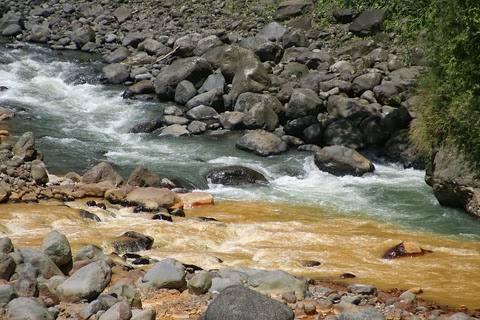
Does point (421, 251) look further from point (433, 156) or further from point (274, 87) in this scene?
point (274, 87)

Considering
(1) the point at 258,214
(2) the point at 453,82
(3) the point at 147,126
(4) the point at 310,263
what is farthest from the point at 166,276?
(3) the point at 147,126

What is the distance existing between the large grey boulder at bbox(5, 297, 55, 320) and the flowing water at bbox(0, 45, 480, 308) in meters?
3.02

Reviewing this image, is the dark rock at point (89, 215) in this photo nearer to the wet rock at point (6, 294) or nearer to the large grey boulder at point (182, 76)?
the wet rock at point (6, 294)

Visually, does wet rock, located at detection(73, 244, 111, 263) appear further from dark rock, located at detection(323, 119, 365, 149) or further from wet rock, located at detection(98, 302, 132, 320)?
dark rock, located at detection(323, 119, 365, 149)

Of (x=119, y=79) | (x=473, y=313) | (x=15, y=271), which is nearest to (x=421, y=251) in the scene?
(x=473, y=313)

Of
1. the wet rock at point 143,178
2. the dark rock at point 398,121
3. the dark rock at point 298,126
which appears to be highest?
the dark rock at point 398,121

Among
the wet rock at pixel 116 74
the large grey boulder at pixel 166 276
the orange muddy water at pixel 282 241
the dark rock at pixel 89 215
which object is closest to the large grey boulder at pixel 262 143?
the orange muddy water at pixel 282 241

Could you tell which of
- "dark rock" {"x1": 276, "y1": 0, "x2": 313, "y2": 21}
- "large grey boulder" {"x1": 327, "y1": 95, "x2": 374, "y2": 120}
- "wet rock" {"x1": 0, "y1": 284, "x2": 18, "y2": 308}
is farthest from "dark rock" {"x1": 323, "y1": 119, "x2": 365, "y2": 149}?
"wet rock" {"x1": 0, "y1": 284, "x2": 18, "y2": 308}

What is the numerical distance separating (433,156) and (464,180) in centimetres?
114

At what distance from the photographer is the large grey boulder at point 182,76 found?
2464 cm

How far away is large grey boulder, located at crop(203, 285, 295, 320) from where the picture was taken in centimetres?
818

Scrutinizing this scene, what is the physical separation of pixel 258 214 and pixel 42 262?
608 centimetres

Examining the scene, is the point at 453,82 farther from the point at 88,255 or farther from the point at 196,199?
the point at 88,255

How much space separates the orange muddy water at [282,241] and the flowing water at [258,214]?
0.02 m
